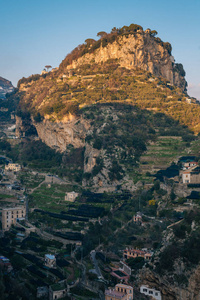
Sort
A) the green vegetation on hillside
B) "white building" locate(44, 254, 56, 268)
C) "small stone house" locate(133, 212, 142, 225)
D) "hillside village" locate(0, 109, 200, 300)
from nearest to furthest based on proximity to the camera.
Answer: "hillside village" locate(0, 109, 200, 300), "white building" locate(44, 254, 56, 268), "small stone house" locate(133, 212, 142, 225), the green vegetation on hillside

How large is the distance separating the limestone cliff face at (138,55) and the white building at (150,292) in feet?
153

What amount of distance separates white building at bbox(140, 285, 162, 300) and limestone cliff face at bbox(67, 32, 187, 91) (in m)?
46.8

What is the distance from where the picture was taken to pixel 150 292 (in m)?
29.7

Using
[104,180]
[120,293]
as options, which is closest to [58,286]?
[120,293]

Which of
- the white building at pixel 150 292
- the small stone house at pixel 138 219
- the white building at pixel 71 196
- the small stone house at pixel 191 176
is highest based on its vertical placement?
the small stone house at pixel 191 176

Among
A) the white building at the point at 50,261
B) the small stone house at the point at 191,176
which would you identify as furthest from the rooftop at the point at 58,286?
the small stone house at the point at 191,176

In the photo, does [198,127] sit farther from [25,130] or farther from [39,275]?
[39,275]

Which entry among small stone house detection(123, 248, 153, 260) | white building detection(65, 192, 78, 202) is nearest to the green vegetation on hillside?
white building detection(65, 192, 78, 202)

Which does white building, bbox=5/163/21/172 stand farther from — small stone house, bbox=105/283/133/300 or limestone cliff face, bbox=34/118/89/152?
small stone house, bbox=105/283/133/300

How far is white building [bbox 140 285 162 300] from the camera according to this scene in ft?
96.6

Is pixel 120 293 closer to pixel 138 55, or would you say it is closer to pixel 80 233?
pixel 80 233

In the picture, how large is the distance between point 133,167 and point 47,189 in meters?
9.87

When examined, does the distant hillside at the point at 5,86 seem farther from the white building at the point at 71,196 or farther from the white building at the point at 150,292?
the white building at the point at 150,292

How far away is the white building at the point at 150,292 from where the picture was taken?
29453 millimetres
